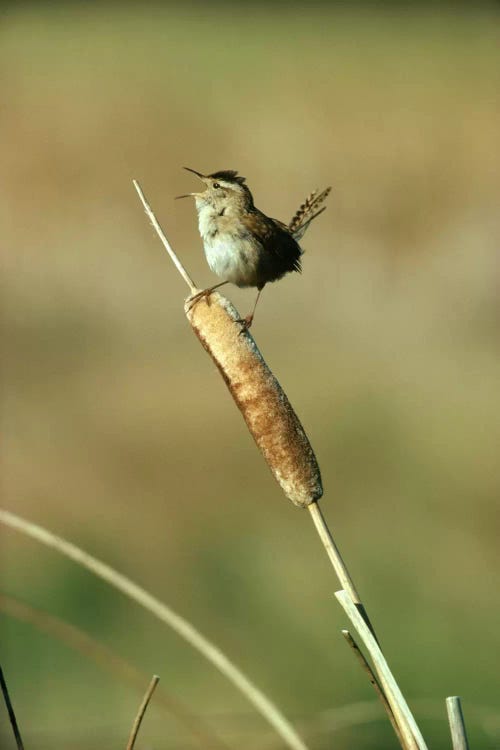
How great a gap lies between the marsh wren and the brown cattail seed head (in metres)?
1.49

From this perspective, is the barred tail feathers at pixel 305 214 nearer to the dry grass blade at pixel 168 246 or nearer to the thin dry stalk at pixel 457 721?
the dry grass blade at pixel 168 246

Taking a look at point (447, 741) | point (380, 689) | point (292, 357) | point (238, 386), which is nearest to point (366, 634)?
point (380, 689)

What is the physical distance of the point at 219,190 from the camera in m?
3.31

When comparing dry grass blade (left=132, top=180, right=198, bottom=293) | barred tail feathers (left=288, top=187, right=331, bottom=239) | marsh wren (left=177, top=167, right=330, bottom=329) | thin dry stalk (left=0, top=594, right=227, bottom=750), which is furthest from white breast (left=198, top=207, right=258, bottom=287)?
thin dry stalk (left=0, top=594, right=227, bottom=750)

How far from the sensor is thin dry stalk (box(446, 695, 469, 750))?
140 centimetres

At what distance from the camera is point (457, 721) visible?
1402 millimetres

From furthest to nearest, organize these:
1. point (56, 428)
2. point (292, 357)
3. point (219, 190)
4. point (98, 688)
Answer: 1. point (292, 357)
2. point (56, 428)
3. point (98, 688)
4. point (219, 190)

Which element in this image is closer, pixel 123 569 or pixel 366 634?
pixel 366 634

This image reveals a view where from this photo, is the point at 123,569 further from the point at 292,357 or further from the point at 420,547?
the point at 292,357

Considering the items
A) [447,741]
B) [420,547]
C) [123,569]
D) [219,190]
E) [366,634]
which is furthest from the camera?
[420,547]

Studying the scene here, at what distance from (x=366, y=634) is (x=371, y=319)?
8874 millimetres

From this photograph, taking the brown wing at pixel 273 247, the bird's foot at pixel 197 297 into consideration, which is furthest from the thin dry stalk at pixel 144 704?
the brown wing at pixel 273 247

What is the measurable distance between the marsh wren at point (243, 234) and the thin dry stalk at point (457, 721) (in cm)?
173

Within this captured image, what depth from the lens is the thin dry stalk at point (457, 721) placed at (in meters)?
1.40
